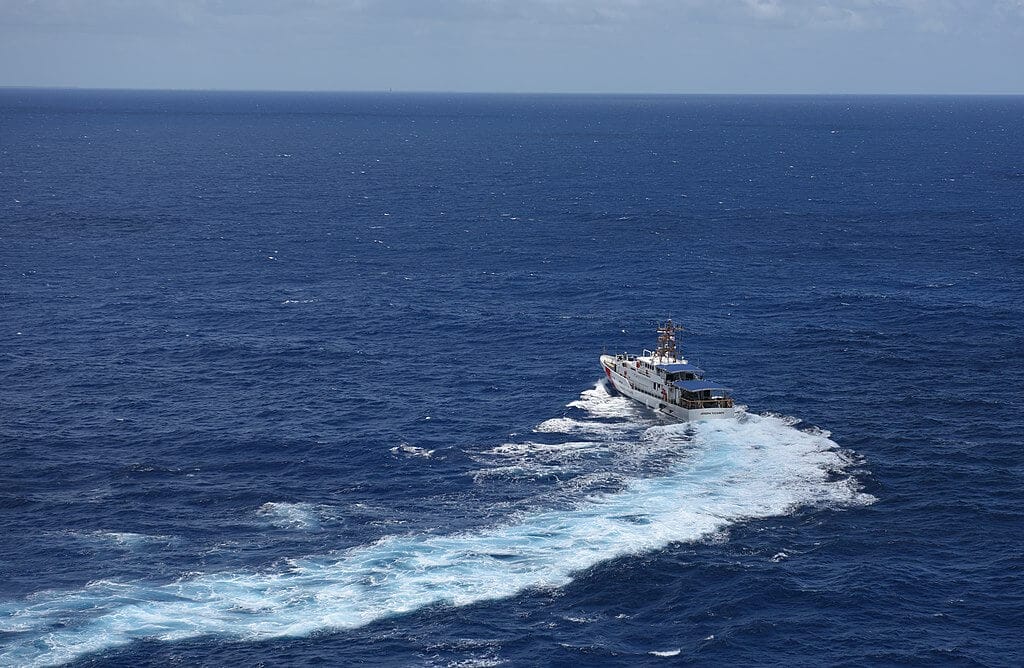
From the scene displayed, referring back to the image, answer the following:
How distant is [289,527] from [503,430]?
114 feet

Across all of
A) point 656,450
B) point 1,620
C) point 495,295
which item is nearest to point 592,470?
point 656,450

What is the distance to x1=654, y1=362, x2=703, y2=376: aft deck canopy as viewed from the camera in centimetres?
14070

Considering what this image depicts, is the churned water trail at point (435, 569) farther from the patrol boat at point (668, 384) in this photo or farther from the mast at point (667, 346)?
the mast at point (667, 346)

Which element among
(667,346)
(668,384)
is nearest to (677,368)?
(668,384)

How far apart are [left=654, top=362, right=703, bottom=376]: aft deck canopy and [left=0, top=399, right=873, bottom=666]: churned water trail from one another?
18.0 metres

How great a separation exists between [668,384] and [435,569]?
50.3 m

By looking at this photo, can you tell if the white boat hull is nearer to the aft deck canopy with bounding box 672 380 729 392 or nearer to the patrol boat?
the patrol boat

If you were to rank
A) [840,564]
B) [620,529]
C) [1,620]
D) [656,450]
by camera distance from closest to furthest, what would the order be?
[1,620] < [840,564] < [620,529] < [656,450]

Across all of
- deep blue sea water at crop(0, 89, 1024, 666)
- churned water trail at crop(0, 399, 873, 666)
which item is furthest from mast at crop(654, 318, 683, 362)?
churned water trail at crop(0, 399, 873, 666)

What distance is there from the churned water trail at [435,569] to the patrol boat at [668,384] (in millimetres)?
12026

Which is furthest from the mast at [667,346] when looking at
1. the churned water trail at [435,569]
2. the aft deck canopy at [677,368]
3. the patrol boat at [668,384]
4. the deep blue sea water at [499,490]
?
the churned water trail at [435,569]

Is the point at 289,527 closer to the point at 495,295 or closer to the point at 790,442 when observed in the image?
the point at 790,442

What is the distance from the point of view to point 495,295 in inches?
7781

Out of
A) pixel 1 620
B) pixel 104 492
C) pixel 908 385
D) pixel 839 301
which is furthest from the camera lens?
pixel 839 301
